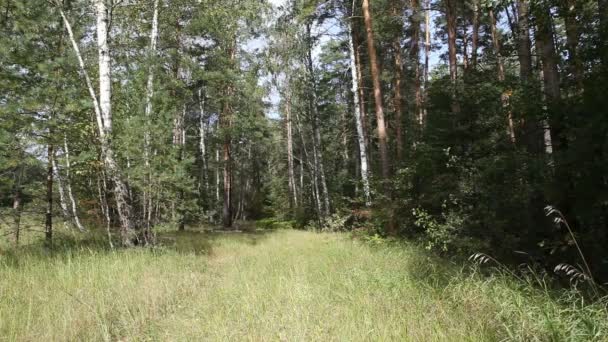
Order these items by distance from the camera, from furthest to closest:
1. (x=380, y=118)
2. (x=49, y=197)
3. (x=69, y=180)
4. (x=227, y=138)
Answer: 1. (x=227, y=138)
2. (x=380, y=118)
3. (x=69, y=180)
4. (x=49, y=197)

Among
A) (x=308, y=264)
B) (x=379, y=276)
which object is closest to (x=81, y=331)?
(x=379, y=276)

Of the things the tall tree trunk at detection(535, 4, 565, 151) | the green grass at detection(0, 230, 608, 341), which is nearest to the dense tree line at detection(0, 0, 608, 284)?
the tall tree trunk at detection(535, 4, 565, 151)

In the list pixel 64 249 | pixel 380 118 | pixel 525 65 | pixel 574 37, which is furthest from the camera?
pixel 380 118

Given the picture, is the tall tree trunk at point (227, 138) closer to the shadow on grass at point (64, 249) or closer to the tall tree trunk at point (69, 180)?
the tall tree trunk at point (69, 180)

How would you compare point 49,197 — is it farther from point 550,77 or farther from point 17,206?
point 550,77

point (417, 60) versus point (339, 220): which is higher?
point (417, 60)

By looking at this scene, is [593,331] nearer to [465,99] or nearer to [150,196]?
[465,99]

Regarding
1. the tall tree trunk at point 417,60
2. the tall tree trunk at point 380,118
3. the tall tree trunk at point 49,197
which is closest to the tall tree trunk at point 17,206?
the tall tree trunk at point 49,197

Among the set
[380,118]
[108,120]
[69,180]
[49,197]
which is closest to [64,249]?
[49,197]

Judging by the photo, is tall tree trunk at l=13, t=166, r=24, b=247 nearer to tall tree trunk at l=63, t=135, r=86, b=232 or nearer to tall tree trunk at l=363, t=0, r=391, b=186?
tall tree trunk at l=63, t=135, r=86, b=232

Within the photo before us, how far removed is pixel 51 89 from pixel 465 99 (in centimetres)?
927

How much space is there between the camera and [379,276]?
441cm

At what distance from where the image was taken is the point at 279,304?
3.70m

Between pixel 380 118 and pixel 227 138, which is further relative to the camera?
pixel 227 138
